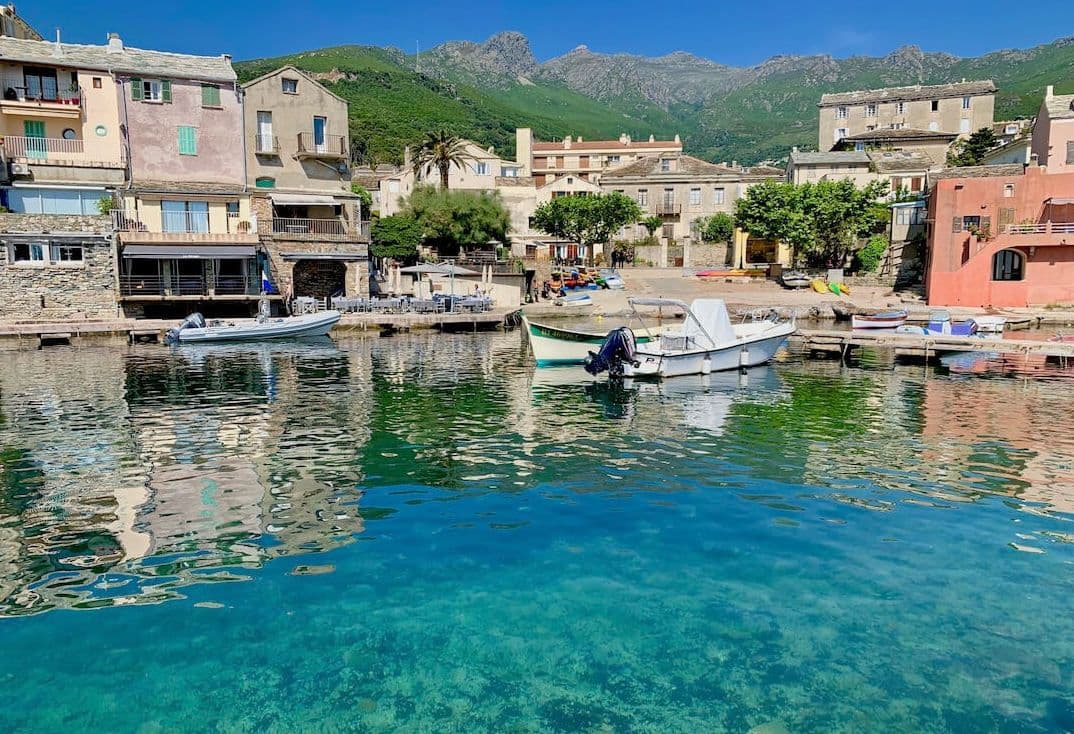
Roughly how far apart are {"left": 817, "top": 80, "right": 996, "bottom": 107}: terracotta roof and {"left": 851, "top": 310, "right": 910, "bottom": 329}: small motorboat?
187 ft

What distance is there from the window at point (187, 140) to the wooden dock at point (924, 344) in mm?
35909

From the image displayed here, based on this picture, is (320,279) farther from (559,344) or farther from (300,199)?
(559,344)

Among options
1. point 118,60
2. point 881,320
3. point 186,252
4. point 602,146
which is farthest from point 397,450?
point 602,146

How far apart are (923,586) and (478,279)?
4330cm

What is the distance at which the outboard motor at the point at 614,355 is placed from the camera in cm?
2642

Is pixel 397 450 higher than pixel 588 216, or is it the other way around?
pixel 588 216

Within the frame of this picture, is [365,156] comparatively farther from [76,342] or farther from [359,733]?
[359,733]

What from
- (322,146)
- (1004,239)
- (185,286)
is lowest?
(185,286)

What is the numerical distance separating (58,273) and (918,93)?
3308 inches

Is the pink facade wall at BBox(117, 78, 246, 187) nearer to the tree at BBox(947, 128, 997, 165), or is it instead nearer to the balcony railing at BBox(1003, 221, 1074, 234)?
the balcony railing at BBox(1003, 221, 1074, 234)

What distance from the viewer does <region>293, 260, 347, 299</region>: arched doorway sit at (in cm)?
4766

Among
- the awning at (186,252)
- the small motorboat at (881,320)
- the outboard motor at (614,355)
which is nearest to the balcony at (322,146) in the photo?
the awning at (186,252)

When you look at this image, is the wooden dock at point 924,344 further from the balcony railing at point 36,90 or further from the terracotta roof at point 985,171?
the balcony railing at point 36,90

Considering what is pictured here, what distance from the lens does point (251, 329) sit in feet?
124
